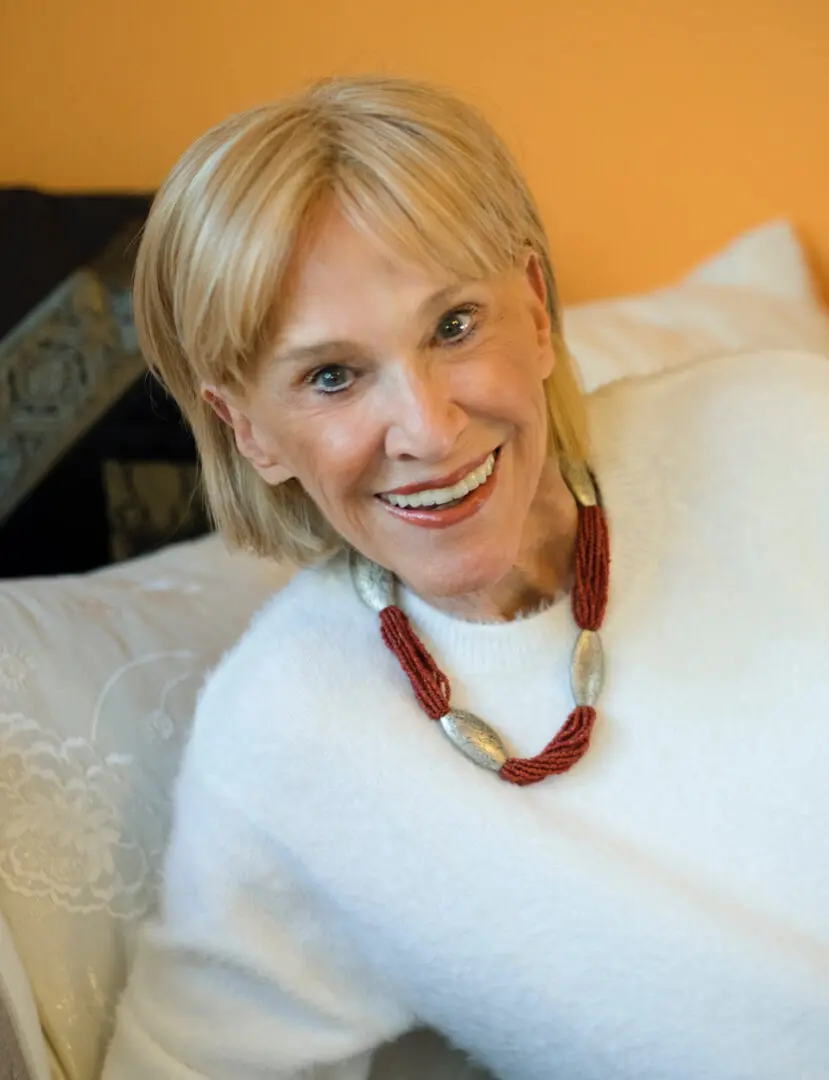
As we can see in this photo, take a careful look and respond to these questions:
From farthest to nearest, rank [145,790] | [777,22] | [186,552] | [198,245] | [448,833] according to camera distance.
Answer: [777,22] → [186,552] → [145,790] → [448,833] → [198,245]

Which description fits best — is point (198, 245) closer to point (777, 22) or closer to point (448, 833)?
point (448, 833)

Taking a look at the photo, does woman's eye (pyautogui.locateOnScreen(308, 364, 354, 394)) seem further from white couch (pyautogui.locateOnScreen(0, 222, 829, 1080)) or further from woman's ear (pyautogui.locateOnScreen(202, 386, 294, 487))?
white couch (pyautogui.locateOnScreen(0, 222, 829, 1080))

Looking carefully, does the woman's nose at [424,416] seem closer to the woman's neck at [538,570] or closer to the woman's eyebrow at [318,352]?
the woman's eyebrow at [318,352]

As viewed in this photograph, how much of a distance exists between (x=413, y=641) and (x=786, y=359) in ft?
1.44

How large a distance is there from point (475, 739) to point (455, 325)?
33 centimetres

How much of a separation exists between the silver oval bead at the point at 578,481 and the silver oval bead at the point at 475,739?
22 cm

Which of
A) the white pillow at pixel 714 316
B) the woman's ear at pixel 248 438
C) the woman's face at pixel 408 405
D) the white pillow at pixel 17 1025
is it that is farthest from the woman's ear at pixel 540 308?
the white pillow at pixel 17 1025

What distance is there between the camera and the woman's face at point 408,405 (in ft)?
2.52

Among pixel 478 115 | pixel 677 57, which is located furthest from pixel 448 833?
pixel 677 57

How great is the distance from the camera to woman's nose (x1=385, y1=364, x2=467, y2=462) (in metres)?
0.79

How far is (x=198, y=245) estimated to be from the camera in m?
0.79

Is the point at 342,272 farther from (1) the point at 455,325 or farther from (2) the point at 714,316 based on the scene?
(2) the point at 714,316

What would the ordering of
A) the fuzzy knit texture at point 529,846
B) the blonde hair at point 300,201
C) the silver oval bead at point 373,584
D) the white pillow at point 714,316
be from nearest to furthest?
1. the blonde hair at point 300,201
2. the fuzzy knit texture at point 529,846
3. the silver oval bead at point 373,584
4. the white pillow at point 714,316

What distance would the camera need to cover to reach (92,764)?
3.34 feet
